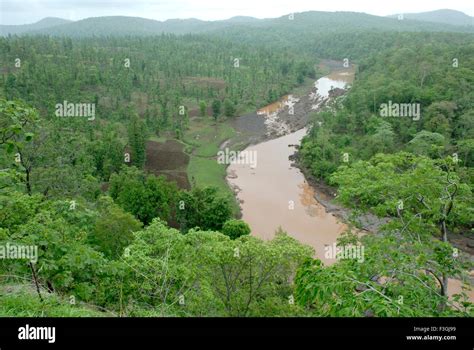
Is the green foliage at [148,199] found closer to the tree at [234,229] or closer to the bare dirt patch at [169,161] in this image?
the tree at [234,229]

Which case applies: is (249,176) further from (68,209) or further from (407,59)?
(407,59)

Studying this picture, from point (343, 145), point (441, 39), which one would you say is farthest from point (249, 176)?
point (441, 39)

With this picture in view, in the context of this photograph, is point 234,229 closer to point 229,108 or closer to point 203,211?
point 203,211

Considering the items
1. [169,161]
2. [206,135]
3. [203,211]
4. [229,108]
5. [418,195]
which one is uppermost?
[229,108]

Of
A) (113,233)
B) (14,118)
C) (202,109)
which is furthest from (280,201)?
(14,118)

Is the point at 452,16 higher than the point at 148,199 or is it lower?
higher
